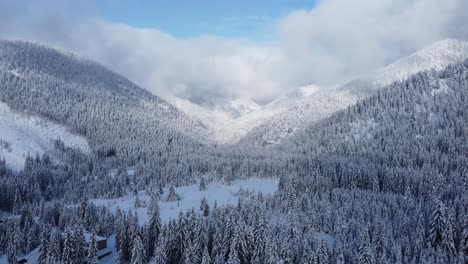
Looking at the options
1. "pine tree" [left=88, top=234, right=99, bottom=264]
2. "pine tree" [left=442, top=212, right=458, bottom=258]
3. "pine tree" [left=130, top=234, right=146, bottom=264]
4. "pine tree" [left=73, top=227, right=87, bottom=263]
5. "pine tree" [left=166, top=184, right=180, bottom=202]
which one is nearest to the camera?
"pine tree" [left=130, top=234, right=146, bottom=264]

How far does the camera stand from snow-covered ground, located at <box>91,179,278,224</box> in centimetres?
15190

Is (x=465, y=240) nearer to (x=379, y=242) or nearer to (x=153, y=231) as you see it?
(x=379, y=242)

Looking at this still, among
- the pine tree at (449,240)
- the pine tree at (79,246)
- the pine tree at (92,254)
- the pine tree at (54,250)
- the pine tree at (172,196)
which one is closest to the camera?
the pine tree at (54,250)

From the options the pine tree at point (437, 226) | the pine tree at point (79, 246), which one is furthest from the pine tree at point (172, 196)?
the pine tree at point (437, 226)

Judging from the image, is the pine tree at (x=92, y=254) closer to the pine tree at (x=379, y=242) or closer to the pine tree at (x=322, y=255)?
the pine tree at (x=322, y=255)

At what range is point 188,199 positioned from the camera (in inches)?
6718

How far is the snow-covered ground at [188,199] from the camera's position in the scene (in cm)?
15190

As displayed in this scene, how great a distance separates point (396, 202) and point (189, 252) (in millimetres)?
91241

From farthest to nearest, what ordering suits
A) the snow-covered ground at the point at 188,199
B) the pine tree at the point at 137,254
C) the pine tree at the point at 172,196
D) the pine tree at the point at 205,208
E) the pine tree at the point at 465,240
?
the pine tree at the point at 172,196 < the snow-covered ground at the point at 188,199 < the pine tree at the point at 205,208 < the pine tree at the point at 465,240 < the pine tree at the point at 137,254

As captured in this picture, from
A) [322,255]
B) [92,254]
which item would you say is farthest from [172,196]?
[322,255]

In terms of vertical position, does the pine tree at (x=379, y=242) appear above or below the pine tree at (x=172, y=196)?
below

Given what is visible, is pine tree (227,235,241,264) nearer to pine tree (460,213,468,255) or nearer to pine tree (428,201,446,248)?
pine tree (428,201,446,248)

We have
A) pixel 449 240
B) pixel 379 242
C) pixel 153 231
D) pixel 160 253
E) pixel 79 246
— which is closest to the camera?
pixel 160 253

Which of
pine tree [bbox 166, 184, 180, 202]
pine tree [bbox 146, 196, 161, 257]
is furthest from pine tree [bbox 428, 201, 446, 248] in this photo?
pine tree [bbox 166, 184, 180, 202]
